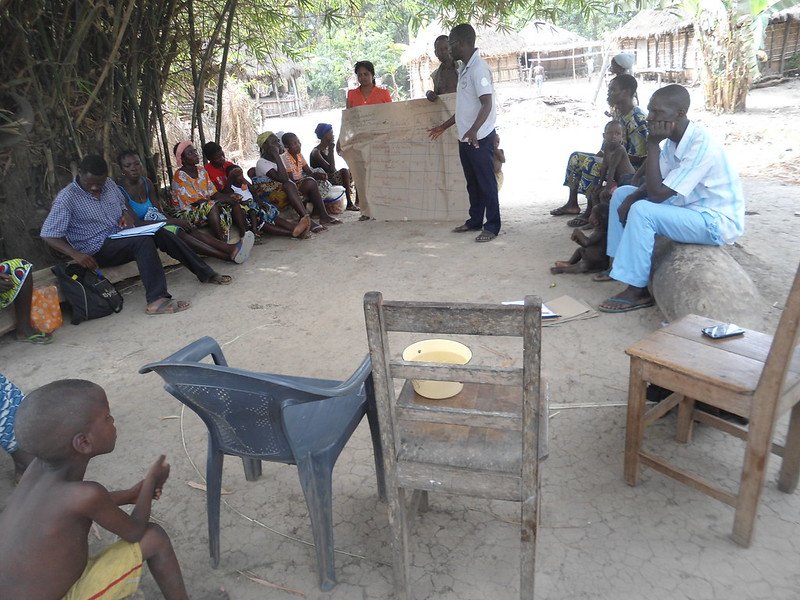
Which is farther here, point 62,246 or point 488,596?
point 62,246

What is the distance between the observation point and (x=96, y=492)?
58.2 inches

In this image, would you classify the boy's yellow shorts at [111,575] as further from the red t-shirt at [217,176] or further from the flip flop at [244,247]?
the red t-shirt at [217,176]

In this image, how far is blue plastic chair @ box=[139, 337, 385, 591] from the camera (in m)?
1.64

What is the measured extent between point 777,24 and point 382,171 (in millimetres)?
15322

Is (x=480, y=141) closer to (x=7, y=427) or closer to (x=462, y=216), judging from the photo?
(x=462, y=216)

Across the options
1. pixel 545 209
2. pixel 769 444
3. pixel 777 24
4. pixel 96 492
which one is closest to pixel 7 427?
pixel 96 492

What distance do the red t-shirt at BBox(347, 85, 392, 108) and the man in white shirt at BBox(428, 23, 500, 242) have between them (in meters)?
0.89

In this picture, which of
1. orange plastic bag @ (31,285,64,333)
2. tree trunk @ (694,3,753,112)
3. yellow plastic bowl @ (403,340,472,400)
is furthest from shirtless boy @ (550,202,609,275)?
tree trunk @ (694,3,753,112)

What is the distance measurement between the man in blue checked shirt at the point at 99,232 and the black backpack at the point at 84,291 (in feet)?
0.36

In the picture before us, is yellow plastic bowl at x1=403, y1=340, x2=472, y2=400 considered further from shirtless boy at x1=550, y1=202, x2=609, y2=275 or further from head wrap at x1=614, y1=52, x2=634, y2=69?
head wrap at x1=614, y1=52, x2=634, y2=69

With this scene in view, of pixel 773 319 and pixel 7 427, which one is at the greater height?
pixel 7 427

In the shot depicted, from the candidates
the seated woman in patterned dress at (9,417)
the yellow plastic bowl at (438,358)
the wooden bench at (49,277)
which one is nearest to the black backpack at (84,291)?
the wooden bench at (49,277)

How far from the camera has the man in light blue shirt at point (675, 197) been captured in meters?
3.20

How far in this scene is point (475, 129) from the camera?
16.4 feet
